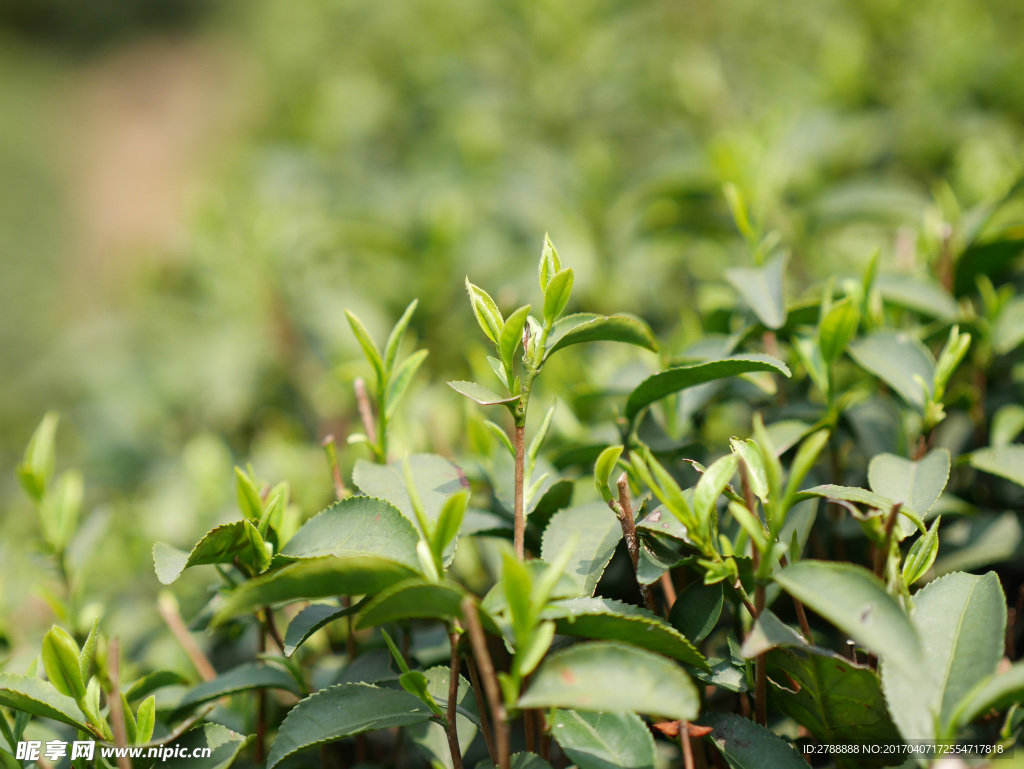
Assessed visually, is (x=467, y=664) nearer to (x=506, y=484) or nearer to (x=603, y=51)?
(x=506, y=484)

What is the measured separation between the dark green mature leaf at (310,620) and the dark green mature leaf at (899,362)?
0.71 meters

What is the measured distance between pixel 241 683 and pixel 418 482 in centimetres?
33

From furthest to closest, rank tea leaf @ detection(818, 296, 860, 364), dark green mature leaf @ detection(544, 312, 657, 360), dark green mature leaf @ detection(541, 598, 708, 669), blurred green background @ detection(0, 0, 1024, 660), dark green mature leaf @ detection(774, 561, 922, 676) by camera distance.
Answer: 1. blurred green background @ detection(0, 0, 1024, 660)
2. tea leaf @ detection(818, 296, 860, 364)
3. dark green mature leaf @ detection(544, 312, 657, 360)
4. dark green mature leaf @ detection(541, 598, 708, 669)
5. dark green mature leaf @ detection(774, 561, 922, 676)

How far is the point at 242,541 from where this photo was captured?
817mm

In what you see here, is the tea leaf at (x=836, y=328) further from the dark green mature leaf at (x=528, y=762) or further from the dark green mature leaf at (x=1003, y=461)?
the dark green mature leaf at (x=528, y=762)

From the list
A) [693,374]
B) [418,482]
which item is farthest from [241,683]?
[693,374]

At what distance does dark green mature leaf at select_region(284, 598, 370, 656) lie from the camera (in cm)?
77

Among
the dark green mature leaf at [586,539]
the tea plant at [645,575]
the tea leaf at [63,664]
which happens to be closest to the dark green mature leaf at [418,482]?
the tea plant at [645,575]

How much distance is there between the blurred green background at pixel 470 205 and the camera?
1.59m

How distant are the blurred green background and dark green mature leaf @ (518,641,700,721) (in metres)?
0.61

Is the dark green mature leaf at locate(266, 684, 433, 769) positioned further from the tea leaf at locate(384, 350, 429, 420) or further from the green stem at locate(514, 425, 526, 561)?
the tea leaf at locate(384, 350, 429, 420)

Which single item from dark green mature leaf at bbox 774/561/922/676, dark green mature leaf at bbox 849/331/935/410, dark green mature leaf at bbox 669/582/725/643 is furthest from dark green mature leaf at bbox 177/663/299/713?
A: dark green mature leaf at bbox 849/331/935/410

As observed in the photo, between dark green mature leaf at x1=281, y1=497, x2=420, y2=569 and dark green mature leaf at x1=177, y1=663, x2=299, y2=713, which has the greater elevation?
dark green mature leaf at x1=281, y1=497, x2=420, y2=569

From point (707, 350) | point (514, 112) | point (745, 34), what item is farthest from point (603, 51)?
point (707, 350)
